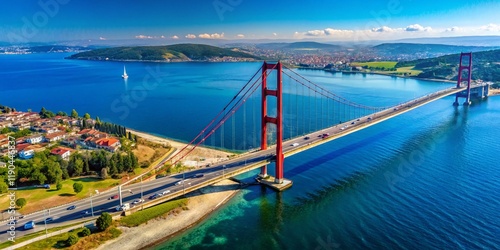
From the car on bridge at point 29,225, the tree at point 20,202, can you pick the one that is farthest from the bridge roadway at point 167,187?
the tree at point 20,202

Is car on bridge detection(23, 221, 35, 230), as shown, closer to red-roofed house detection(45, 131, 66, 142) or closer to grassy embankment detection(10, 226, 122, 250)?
grassy embankment detection(10, 226, 122, 250)

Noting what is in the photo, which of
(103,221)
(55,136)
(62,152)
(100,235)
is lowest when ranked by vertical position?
(100,235)

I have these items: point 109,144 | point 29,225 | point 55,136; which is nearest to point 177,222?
point 29,225

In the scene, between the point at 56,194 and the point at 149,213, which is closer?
the point at 149,213

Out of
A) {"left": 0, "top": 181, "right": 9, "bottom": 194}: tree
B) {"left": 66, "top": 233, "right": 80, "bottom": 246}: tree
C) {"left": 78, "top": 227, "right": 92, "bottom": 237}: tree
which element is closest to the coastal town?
{"left": 0, "top": 181, "right": 9, "bottom": 194}: tree

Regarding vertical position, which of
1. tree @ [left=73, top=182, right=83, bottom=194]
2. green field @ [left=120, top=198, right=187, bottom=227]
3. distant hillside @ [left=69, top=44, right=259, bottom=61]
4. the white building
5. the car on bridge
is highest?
distant hillside @ [left=69, top=44, right=259, bottom=61]

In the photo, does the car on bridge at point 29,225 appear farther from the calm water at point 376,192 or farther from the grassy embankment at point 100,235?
the calm water at point 376,192

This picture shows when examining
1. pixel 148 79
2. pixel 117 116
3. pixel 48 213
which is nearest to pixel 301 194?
pixel 48 213

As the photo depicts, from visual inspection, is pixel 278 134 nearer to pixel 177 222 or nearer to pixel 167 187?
pixel 167 187

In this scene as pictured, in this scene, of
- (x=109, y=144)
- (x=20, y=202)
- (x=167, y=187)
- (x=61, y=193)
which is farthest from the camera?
(x=109, y=144)
